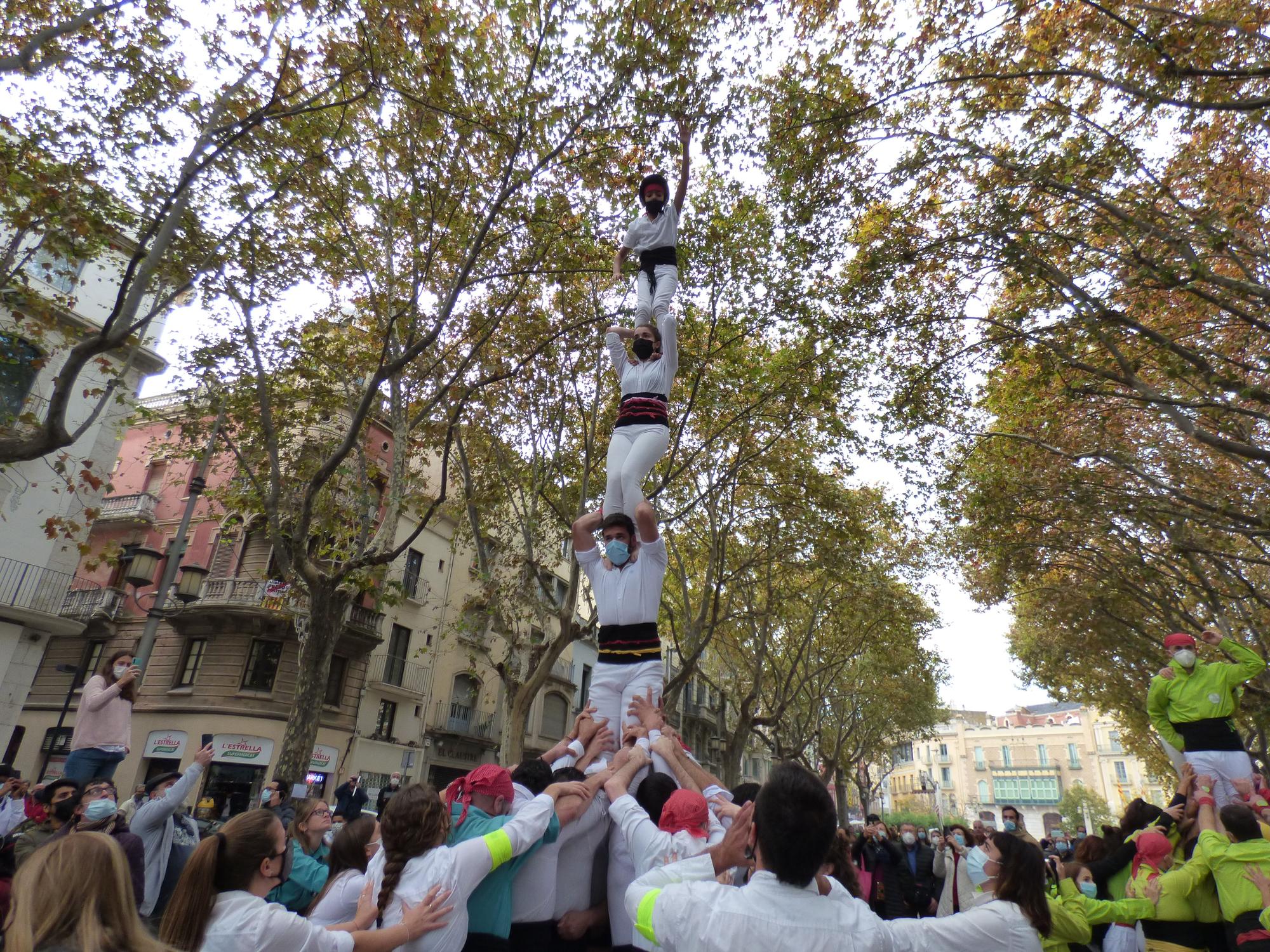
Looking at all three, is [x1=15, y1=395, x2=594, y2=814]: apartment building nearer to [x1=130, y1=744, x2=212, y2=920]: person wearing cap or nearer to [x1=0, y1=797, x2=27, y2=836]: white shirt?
[x1=0, y1=797, x2=27, y2=836]: white shirt

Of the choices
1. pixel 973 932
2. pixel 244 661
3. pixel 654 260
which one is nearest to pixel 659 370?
pixel 654 260

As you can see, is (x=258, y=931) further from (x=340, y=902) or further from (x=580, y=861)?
(x=580, y=861)

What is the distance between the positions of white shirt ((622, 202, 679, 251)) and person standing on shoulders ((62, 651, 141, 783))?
590cm

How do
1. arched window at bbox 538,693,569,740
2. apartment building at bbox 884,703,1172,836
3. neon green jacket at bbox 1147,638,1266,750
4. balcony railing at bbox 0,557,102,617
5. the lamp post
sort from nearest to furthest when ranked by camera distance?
neon green jacket at bbox 1147,638,1266,750
the lamp post
balcony railing at bbox 0,557,102,617
arched window at bbox 538,693,569,740
apartment building at bbox 884,703,1172,836

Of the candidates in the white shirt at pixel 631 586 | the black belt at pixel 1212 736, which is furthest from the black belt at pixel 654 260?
the black belt at pixel 1212 736

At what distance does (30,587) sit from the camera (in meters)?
15.6

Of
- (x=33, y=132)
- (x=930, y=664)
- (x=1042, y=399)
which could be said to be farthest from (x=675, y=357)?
(x=930, y=664)

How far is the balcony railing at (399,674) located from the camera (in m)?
24.0

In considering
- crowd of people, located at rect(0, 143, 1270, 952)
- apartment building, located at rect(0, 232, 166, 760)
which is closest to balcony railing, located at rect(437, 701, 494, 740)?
apartment building, located at rect(0, 232, 166, 760)

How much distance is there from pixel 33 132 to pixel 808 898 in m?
11.2

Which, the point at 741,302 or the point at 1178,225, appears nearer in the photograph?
the point at 1178,225

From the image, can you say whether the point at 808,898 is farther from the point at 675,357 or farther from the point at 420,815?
the point at 675,357

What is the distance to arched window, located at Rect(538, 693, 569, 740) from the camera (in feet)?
102

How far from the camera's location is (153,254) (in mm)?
6609
